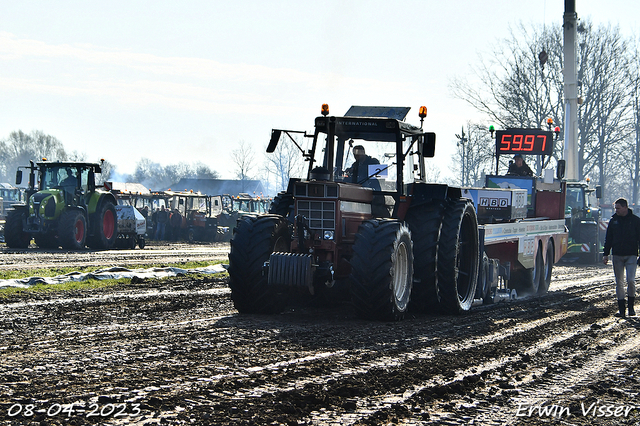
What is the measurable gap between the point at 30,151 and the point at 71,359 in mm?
119808

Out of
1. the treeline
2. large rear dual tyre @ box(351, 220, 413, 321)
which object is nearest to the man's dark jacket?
large rear dual tyre @ box(351, 220, 413, 321)

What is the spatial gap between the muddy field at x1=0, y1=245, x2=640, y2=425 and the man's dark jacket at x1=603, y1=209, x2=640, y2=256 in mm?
1265

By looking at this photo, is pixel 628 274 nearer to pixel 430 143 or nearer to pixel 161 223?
pixel 430 143

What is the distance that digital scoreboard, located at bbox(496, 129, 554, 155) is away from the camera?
1833cm

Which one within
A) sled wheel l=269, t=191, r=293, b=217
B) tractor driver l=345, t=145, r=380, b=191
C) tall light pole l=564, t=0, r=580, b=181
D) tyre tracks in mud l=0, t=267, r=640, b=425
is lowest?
tyre tracks in mud l=0, t=267, r=640, b=425

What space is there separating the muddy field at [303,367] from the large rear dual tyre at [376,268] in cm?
21

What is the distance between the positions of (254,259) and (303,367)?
2.95 metres

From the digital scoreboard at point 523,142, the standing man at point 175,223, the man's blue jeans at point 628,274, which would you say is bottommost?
the man's blue jeans at point 628,274

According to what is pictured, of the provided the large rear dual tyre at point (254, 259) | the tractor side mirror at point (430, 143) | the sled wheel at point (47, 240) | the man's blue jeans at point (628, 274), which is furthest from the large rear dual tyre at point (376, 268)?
the sled wheel at point (47, 240)

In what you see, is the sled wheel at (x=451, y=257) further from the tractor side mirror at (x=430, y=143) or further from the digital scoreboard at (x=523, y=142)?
the digital scoreboard at (x=523, y=142)

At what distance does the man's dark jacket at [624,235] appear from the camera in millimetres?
11570

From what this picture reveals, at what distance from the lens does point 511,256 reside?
13.5 metres

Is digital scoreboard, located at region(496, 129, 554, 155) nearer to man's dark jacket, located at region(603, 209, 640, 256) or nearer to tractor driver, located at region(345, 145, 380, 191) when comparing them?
man's dark jacket, located at region(603, 209, 640, 256)

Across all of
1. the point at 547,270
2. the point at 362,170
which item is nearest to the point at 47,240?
the point at 547,270
